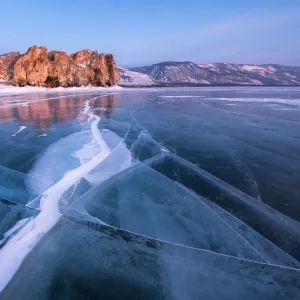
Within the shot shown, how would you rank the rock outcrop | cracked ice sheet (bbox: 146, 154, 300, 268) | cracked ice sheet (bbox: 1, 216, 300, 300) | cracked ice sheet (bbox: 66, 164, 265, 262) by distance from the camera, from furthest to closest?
the rock outcrop, cracked ice sheet (bbox: 66, 164, 265, 262), cracked ice sheet (bbox: 146, 154, 300, 268), cracked ice sheet (bbox: 1, 216, 300, 300)

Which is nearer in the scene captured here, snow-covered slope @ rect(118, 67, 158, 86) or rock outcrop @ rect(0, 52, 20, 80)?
rock outcrop @ rect(0, 52, 20, 80)

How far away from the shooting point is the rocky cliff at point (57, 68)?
48594 mm

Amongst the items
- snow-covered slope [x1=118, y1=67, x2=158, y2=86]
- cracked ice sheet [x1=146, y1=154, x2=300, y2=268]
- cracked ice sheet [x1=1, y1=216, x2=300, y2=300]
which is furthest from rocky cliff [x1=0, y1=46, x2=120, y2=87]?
cracked ice sheet [x1=1, y1=216, x2=300, y2=300]

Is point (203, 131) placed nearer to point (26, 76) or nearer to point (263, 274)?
point (263, 274)

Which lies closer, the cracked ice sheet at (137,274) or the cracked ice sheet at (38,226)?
the cracked ice sheet at (137,274)

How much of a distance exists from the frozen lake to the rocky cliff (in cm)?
5166

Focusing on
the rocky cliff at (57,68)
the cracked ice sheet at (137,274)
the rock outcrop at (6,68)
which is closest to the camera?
the cracked ice sheet at (137,274)

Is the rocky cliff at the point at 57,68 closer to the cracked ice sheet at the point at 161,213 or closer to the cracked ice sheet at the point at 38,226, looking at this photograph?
the cracked ice sheet at the point at 38,226

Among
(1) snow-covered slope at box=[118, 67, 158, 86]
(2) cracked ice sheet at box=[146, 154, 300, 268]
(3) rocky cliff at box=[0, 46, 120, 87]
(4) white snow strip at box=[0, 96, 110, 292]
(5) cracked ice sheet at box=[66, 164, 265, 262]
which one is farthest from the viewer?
(1) snow-covered slope at box=[118, 67, 158, 86]

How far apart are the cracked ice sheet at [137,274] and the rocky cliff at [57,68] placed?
182ft

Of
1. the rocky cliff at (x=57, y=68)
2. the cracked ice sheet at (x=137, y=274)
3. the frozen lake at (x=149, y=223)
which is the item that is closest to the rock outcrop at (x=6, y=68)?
the rocky cliff at (x=57, y=68)

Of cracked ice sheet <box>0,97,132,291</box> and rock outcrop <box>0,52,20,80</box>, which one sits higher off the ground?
rock outcrop <box>0,52,20,80</box>

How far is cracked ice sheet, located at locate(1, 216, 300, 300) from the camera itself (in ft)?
6.34

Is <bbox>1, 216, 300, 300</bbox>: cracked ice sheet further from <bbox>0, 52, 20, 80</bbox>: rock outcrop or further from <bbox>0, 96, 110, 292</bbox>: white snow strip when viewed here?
<bbox>0, 52, 20, 80</bbox>: rock outcrop
